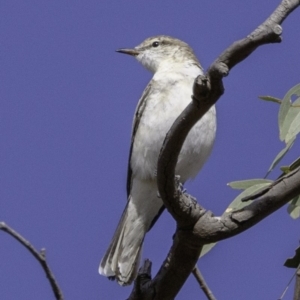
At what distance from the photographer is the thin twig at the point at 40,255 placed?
226 centimetres

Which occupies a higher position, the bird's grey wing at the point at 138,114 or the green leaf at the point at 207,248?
the bird's grey wing at the point at 138,114

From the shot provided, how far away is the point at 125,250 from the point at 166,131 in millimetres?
741

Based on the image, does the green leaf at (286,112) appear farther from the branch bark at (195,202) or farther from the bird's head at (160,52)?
the bird's head at (160,52)

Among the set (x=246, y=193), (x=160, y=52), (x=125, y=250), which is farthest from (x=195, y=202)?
(x=160, y=52)

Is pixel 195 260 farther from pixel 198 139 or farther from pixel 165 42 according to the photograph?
pixel 165 42

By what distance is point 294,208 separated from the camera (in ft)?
10.3

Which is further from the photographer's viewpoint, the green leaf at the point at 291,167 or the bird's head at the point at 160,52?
the bird's head at the point at 160,52

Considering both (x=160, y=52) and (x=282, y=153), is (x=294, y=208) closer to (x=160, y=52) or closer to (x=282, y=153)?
(x=282, y=153)

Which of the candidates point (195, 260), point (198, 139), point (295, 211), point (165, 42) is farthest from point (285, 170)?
point (165, 42)

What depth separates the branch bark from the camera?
2.38 m

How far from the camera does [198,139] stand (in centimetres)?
457

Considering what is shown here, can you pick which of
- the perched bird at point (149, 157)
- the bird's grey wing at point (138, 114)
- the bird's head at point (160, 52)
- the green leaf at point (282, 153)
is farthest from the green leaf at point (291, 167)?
the bird's head at point (160, 52)

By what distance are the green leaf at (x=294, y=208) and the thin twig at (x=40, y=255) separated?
111 centimetres

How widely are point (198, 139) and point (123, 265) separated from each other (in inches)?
32.9
